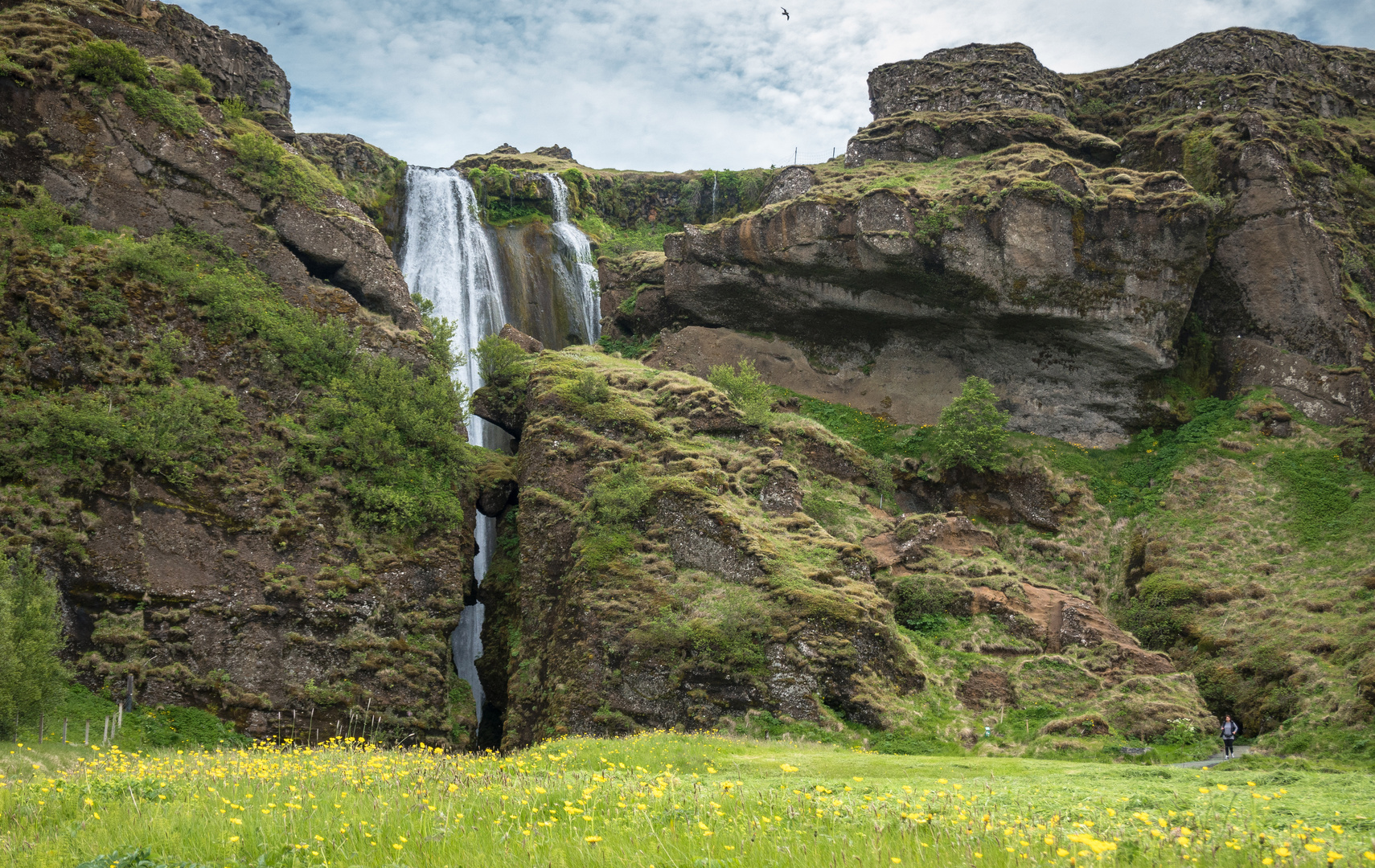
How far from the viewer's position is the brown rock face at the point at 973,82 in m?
63.0

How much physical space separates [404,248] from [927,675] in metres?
41.9

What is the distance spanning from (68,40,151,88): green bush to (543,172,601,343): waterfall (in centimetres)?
2741

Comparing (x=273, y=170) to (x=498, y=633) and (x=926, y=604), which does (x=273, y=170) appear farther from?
(x=926, y=604)

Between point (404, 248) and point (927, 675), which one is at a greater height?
point (404, 248)

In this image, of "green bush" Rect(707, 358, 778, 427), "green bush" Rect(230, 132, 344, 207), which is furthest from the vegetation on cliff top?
"green bush" Rect(707, 358, 778, 427)

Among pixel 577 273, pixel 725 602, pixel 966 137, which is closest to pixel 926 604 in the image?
pixel 725 602

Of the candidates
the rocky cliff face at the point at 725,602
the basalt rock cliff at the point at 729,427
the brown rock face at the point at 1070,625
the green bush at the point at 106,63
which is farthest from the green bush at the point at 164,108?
the brown rock face at the point at 1070,625

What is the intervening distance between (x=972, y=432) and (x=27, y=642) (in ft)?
133

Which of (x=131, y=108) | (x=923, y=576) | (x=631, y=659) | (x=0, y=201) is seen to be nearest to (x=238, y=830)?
(x=631, y=659)

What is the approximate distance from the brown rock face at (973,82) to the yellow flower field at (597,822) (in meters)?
60.1

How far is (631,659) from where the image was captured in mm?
28359

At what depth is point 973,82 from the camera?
212 feet

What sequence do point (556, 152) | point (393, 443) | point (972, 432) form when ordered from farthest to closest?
point (556, 152), point (972, 432), point (393, 443)

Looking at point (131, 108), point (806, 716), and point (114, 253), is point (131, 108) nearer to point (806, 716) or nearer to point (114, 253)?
point (114, 253)
